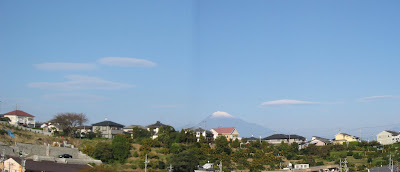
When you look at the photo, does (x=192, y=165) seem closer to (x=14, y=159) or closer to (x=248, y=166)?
(x=248, y=166)

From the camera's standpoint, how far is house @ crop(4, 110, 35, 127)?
5744 centimetres

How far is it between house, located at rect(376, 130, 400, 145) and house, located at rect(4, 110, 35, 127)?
4575cm

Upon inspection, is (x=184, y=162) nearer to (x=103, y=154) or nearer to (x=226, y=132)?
(x=103, y=154)

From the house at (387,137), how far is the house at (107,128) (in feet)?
114

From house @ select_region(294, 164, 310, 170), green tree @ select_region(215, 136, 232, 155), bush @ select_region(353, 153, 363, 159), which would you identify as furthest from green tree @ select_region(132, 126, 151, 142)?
bush @ select_region(353, 153, 363, 159)

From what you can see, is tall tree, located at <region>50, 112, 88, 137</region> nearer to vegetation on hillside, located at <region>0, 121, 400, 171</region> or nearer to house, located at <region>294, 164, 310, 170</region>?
vegetation on hillside, located at <region>0, 121, 400, 171</region>

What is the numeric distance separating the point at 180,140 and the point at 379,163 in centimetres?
1889

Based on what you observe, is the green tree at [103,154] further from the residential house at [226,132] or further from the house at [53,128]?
the residential house at [226,132]

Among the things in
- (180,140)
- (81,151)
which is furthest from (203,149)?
(81,151)

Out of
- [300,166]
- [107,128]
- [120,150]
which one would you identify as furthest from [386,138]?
[120,150]

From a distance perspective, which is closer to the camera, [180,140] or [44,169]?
[44,169]

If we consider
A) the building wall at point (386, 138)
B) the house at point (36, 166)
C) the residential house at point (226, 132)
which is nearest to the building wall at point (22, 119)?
the residential house at point (226, 132)

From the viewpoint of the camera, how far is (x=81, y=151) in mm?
41250

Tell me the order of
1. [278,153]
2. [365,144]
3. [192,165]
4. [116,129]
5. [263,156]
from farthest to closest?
[116,129] → [365,144] → [278,153] → [263,156] → [192,165]
